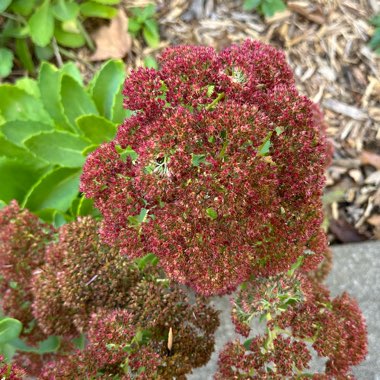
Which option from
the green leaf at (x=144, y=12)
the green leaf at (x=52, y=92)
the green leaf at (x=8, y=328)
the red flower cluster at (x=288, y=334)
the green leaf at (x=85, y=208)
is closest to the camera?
the red flower cluster at (x=288, y=334)

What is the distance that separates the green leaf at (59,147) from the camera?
5.84 ft

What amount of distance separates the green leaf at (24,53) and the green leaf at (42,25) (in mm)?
240

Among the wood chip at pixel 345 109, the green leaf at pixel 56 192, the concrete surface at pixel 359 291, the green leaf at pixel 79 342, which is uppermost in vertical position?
the green leaf at pixel 56 192

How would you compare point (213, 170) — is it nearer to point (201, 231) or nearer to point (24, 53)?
point (201, 231)

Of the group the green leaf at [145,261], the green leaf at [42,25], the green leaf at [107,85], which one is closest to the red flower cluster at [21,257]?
the green leaf at [145,261]

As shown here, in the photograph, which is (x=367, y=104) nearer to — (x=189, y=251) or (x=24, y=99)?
(x=24, y=99)

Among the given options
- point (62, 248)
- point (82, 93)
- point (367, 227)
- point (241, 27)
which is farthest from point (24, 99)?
point (367, 227)

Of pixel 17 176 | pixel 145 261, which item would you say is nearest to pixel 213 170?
pixel 145 261

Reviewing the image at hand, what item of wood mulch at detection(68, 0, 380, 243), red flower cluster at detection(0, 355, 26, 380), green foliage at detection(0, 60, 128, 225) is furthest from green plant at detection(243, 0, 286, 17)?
red flower cluster at detection(0, 355, 26, 380)

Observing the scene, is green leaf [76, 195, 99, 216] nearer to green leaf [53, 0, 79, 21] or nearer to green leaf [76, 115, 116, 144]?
green leaf [76, 115, 116, 144]

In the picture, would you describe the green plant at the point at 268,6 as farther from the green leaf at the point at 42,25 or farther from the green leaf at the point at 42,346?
the green leaf at the point at 42,346

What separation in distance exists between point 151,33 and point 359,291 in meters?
1.47

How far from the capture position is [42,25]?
2.41 m

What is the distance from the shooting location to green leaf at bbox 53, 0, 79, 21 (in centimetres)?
237
